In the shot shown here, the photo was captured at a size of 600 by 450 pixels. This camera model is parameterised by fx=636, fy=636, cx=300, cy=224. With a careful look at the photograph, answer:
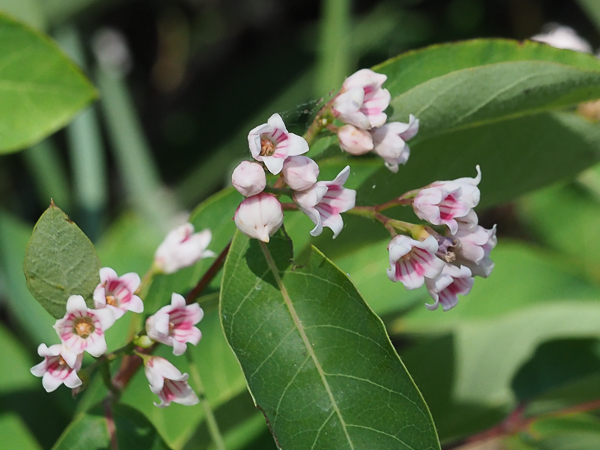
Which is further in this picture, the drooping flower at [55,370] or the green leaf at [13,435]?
the green leaf at [13,435]

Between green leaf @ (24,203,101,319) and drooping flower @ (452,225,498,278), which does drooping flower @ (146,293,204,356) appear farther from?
drooping flower @ (452,225,498,278)

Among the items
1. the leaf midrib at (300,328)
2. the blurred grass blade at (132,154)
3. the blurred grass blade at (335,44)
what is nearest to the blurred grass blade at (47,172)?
the blurred grass blade at (132,154)

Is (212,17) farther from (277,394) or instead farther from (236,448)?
(277,394)

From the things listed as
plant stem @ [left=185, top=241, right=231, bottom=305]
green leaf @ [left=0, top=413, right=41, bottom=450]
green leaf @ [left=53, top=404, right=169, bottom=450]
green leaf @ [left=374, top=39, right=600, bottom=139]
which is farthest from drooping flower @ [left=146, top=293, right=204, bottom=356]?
green leaf @ [left=0, top=413, right=41, bottom=450]

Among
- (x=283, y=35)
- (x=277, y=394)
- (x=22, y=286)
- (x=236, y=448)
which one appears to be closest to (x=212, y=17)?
(x=283, y=35)

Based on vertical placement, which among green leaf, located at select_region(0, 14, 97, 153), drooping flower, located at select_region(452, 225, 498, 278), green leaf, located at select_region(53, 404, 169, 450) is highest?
green leaf, located at select_region(0, 14, 97, 153)

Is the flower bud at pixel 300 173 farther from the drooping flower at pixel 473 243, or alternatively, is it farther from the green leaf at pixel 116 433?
the green leaf at pixel 116 433

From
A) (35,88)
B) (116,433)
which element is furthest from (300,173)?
(35,88)

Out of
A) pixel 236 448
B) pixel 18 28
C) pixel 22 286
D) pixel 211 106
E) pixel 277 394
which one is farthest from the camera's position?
pixel 211 106
